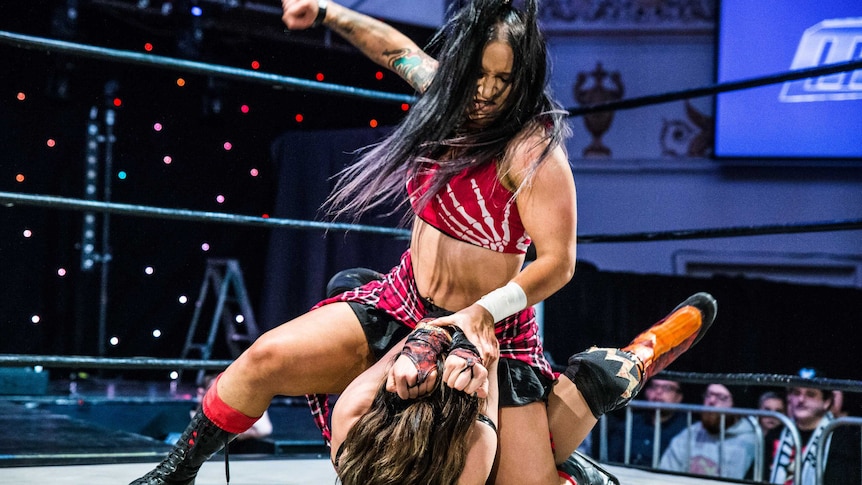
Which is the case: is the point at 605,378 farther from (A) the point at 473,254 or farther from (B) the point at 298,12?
(B) the point at 298,12

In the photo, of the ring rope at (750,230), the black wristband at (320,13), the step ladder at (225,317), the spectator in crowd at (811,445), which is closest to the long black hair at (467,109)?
the black wristband at (320,13)

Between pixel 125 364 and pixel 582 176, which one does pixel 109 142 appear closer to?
pixel 582 176

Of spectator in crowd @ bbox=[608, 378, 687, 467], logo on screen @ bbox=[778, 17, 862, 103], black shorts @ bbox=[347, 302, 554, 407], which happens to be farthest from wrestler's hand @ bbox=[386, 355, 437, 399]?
logo on screen @ bbox=[778, 17, 862, 103]

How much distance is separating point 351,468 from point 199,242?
204 inches

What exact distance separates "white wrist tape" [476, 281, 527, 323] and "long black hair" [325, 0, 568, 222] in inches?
7.1

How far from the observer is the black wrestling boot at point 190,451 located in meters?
1.49

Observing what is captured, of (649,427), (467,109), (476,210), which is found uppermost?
(467,109)

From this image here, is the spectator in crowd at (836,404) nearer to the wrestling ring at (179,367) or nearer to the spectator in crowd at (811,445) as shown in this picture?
the spectator in crowd at (811,445)

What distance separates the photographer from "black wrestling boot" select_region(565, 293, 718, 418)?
5.20 ft

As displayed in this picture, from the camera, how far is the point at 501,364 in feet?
4.91

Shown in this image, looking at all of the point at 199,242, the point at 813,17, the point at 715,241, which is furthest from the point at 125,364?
the point at 813,17

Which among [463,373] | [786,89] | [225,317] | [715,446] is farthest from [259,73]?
[786,89]

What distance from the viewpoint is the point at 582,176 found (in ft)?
21.4

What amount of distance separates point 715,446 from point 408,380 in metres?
3.11
